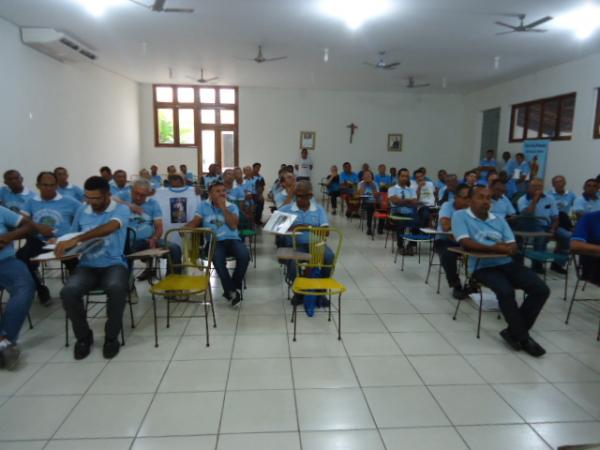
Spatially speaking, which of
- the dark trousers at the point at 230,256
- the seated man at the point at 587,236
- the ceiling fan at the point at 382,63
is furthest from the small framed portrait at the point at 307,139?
the seated man at the point at 587,236

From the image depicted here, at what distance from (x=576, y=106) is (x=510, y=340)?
287 inches

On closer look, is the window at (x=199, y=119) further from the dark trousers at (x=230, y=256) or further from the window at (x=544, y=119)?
the dark trousers at (x=230, y=256)

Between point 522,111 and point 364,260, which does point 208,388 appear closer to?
point 364,260

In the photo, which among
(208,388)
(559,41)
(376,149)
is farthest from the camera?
(376,149)

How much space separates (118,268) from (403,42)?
20.7 ft

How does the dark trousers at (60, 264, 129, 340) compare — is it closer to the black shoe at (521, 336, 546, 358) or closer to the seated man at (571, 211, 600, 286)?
the black shoe at (521, 336, 546, 358)

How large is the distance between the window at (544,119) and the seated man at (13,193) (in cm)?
959

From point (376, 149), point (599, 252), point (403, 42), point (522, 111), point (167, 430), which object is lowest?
point (167, 430)

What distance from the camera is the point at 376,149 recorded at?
42.7 ft

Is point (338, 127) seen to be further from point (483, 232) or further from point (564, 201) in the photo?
point (483, 232)

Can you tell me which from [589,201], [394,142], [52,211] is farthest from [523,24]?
[394,142]

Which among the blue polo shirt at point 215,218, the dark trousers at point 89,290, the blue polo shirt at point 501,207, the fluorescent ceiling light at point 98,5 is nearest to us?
the dark trousers at point 89,290

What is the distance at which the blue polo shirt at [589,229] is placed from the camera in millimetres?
2979

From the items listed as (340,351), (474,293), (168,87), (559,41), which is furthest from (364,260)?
(168,87)
